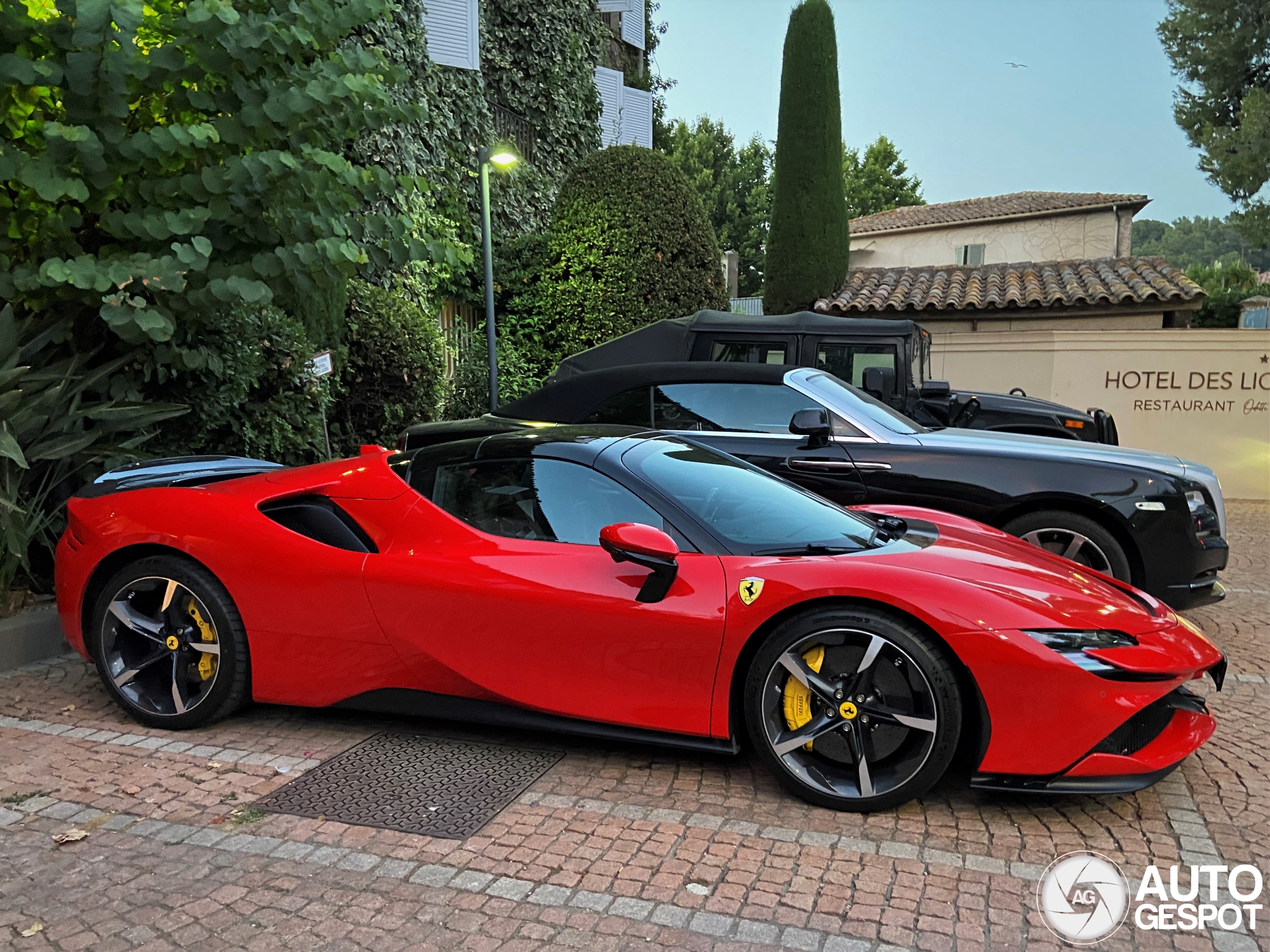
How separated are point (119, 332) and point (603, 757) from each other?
11.9 feet

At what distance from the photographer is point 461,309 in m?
15.7

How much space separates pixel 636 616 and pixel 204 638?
1911 mm

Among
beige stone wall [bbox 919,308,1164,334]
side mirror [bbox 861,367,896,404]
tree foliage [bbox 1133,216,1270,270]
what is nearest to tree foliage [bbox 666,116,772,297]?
beige stone wall [bbox 919,308,1164,334]

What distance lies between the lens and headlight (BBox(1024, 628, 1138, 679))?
300 cm

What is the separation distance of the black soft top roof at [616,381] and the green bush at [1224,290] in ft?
60.0

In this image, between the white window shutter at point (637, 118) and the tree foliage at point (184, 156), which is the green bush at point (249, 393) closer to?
the tree foliage at point (184, 156)

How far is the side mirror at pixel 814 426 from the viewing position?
222 inches

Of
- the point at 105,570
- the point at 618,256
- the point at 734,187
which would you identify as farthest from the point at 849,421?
the point at 734,187

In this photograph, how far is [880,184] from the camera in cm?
5334

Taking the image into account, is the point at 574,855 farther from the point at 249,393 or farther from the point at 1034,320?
the point at 1034,320

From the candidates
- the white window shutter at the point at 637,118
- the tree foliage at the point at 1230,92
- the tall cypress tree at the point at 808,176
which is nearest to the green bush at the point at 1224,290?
the tree foliage at the point at 1230,92

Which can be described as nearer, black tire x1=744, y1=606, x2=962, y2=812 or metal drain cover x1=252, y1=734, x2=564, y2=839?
black tire x1=744, y1=606, x2=962, y2=812

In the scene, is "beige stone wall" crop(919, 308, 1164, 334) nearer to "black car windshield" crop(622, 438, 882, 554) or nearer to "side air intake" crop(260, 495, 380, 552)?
"black car windshield" crop(622, 438, 882, 554)

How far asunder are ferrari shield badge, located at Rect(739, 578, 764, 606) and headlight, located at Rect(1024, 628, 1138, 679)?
864mm
